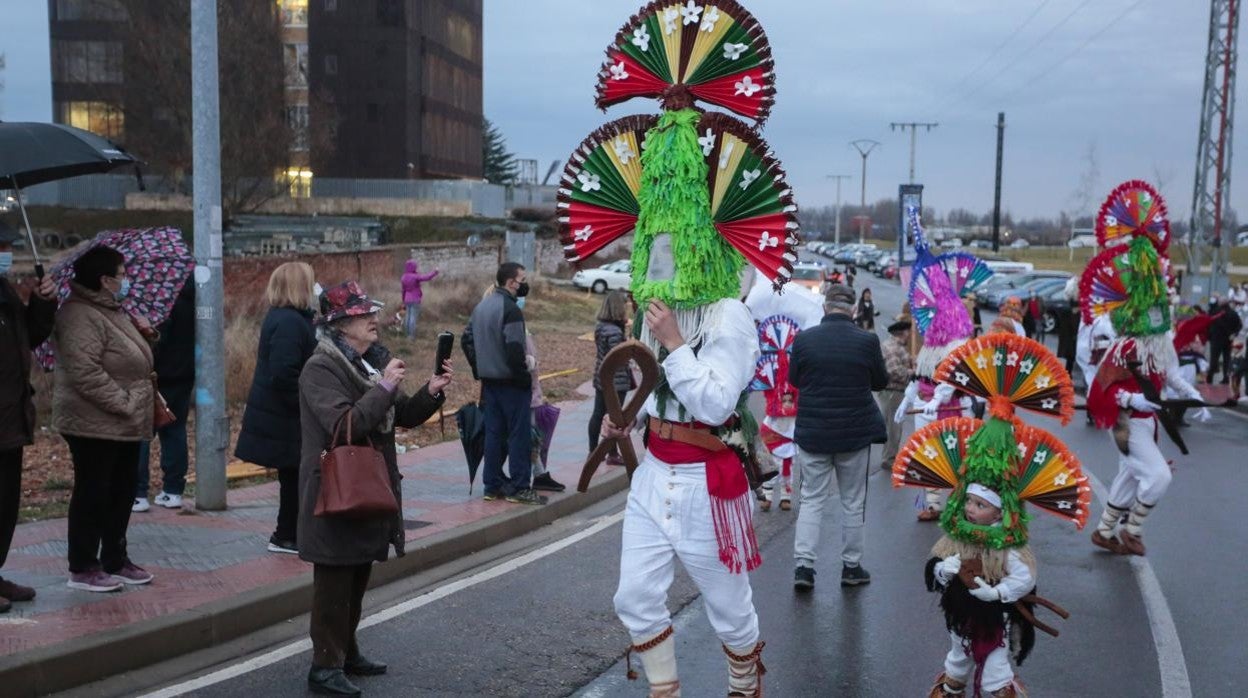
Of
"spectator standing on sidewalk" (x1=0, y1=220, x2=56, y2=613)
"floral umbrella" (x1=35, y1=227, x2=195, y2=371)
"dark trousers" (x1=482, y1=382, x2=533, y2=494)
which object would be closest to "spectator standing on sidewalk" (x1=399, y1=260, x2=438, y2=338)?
"dark trousers" (x1=482, y1=382, x2=533, y2=494)

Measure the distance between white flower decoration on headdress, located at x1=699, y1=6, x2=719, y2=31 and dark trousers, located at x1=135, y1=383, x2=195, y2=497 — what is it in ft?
18.2

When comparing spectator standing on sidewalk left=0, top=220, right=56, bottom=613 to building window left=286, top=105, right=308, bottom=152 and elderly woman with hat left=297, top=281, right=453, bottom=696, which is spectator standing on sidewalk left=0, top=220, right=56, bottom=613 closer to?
elderly woman with hat left=297, top=281, right=453, bottom=696

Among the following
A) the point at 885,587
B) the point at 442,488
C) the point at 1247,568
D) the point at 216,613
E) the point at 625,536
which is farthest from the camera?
the point at 442,488

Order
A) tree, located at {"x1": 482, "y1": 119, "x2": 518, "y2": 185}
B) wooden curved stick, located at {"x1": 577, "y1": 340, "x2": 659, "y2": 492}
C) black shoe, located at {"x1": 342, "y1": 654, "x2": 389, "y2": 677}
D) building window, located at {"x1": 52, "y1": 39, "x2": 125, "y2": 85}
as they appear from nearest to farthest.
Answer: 1. wooden curved stick, located at {"x1": 577, "y1": 340, "x2": 659, "y2": 492}
2. black shoe, located at {"x1": 342, "y1": 654, "x2": 389, "y2": 677}
3. building window, located at {"x1": 52, "y1": 39, "x2": 125, "y2": 85}
4. tree, located at {"x1": 482, "y1": 119, "x2": 518, "y2": 185}

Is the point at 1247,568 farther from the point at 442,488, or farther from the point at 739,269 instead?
the point at 442,488

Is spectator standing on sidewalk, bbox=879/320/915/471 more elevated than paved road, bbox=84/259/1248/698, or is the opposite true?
spectator standing on sidewalk, bbox=879/320/915/471

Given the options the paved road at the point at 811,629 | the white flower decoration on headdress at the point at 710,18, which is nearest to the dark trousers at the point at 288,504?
the paved road at the point at 811,629

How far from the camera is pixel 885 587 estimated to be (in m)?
8.08

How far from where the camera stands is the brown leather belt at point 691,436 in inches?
203

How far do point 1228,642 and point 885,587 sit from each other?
82.1 inches

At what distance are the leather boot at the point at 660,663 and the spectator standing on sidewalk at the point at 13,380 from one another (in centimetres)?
357

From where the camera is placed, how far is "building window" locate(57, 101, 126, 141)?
178 ft

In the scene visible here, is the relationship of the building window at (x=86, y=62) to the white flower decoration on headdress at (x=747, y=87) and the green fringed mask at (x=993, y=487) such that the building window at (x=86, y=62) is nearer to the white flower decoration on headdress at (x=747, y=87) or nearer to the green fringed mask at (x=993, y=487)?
the white flower decoration on headdress at (x=747, y=87)

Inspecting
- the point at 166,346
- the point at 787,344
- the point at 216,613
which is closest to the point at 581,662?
the point at 216,613
